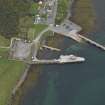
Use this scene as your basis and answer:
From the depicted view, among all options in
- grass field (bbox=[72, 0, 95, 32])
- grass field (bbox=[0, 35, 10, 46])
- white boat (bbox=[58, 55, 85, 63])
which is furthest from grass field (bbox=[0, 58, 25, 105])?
grass field (bbox=[72, 0, 95, 32])

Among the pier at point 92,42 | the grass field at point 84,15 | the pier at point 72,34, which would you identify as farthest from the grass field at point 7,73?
the grass field at point 84,15

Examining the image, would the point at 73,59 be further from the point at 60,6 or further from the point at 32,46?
the point at 60,6

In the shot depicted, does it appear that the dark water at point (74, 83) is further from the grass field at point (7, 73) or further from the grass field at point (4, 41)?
the grass field at point (4, 41)

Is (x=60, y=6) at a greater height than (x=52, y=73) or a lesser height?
greater

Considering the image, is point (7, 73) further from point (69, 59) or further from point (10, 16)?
point (10, 16)

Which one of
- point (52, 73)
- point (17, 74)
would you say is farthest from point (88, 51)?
point (17, 74)

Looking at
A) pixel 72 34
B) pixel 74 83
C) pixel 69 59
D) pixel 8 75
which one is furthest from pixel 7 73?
pixel 72 34
